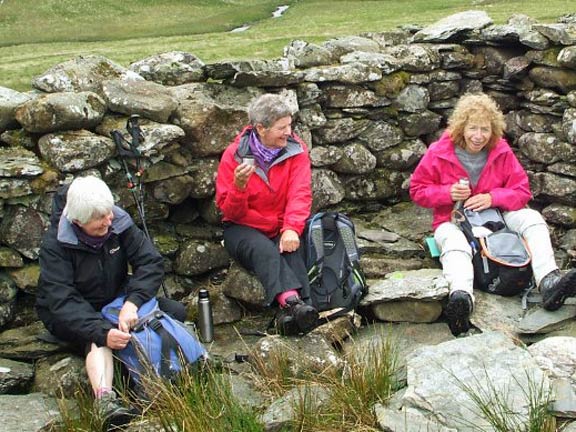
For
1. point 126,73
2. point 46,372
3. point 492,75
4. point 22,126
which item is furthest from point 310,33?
point 46,372

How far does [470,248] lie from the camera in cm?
649

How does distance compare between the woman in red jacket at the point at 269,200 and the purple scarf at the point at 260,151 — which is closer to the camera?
the woman in red jacket at the point at 269,200

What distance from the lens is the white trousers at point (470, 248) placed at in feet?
20.5

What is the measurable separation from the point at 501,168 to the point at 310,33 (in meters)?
7.48

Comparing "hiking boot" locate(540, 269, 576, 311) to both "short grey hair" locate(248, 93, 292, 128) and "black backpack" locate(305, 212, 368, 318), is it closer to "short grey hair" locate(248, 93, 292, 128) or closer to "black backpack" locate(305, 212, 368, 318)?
"black backpack" locate(305, 212, 368, 318)

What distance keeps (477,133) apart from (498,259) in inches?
42.9

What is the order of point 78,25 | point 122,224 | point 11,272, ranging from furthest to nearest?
1. point 78,25
2. point 11,272
3. point 122,224

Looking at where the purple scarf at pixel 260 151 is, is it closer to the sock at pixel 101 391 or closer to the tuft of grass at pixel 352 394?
the tuft of grass at pixel 352 394

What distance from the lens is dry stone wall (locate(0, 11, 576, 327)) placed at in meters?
6.38

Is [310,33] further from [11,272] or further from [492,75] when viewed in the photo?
[11,272]

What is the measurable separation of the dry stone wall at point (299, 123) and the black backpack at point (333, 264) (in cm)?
64

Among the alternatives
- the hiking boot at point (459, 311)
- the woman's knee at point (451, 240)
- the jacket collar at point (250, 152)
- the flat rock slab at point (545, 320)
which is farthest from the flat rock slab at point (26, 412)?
the flat rock slab at point (545, 320)

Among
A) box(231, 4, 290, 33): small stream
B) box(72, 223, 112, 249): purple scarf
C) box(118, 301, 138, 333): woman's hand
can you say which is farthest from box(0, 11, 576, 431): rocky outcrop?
box(231, 4, 290, 33): small stream

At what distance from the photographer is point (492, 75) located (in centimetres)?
884
